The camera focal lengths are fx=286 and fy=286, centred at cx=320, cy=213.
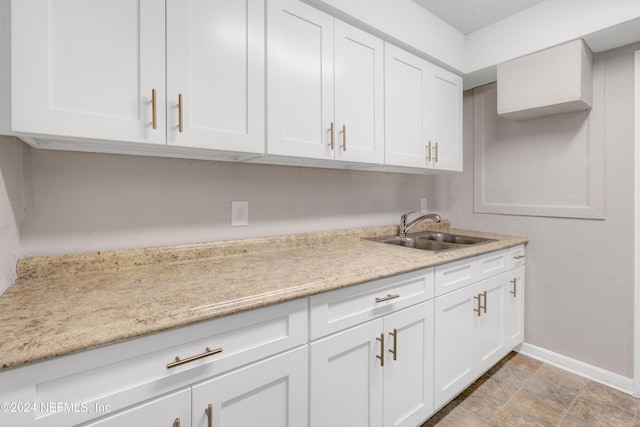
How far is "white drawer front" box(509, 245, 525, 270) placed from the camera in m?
1.96

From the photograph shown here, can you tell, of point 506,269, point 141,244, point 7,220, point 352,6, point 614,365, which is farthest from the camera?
point 506,269

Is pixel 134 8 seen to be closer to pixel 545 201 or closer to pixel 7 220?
pixel 7 220

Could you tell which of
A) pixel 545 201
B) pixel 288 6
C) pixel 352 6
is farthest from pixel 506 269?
pixel 288 6

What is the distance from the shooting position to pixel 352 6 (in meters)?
1.41

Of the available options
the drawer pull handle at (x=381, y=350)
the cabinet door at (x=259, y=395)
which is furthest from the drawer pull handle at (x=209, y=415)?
the drawer pull handle at (x=381, y=350)

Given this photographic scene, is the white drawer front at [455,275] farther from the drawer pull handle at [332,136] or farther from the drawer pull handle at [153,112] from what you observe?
the drawer pull handle at [153,112]

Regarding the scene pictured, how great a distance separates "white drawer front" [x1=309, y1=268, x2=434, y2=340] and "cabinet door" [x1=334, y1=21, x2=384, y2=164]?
0.65 meters

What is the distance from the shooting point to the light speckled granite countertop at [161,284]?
0.64 metres

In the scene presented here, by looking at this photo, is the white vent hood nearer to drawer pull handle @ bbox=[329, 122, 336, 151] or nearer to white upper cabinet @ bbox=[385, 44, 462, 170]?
white upper cabinet @ bbox=[385, 44, 462, 170]

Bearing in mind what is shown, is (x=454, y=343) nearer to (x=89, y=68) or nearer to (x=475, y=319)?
(x=475, y=319)

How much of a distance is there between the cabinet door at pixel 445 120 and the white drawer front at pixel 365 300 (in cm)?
94

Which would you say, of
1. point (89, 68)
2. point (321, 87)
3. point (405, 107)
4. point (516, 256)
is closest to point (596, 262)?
point (516, 256)

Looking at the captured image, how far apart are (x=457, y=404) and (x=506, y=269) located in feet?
2.95

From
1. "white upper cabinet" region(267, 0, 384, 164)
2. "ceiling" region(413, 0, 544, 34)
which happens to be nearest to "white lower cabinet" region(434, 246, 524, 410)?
"white upper cabinet" region(267, 0, 384, 164)
